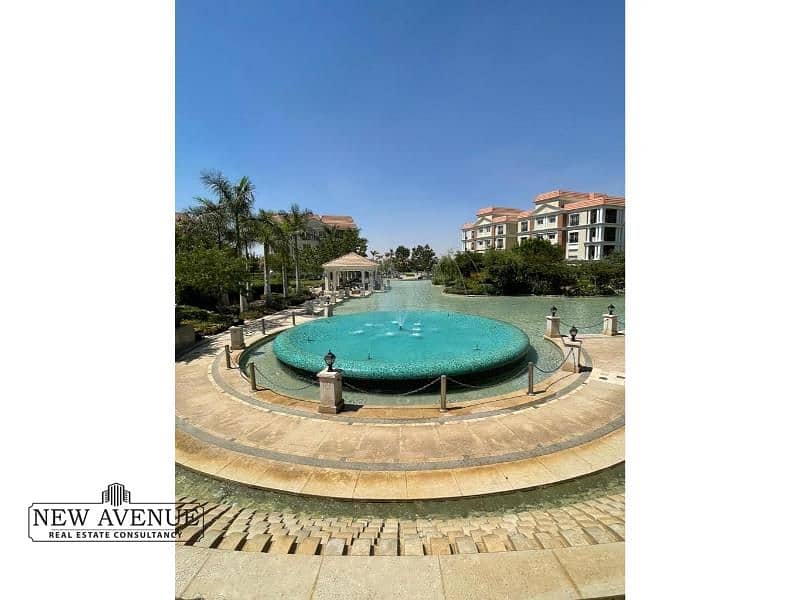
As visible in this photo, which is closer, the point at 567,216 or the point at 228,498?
the point at 228,498

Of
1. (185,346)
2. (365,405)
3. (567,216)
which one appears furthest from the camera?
(567,216)

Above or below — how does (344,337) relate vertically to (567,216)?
below

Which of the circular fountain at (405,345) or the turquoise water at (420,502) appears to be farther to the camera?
the circular fountain at (405,345)

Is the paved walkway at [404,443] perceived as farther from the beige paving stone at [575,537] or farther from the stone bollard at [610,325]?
the stone bollard at [610,325]

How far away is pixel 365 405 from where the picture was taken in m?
8.17

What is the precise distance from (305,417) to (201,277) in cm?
1462

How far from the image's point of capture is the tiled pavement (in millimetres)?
3748

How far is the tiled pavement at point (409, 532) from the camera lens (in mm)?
Result: 3748

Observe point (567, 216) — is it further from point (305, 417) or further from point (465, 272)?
point (305, 417)

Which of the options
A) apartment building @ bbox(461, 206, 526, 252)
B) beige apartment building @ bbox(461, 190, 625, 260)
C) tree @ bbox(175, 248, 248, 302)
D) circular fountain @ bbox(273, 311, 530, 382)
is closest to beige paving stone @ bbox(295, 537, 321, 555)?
circular fountain @ bbox(273, 311, 530, 382)

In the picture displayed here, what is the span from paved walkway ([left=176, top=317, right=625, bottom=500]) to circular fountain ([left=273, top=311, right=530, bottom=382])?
6.00ft

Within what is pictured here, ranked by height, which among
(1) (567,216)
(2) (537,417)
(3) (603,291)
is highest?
(1) (567,216)

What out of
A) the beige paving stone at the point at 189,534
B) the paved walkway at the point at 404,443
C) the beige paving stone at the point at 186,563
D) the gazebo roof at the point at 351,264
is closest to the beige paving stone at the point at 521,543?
the paved walkway at the point at 404,443

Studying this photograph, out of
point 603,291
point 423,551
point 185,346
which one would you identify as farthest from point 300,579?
point 603,291
